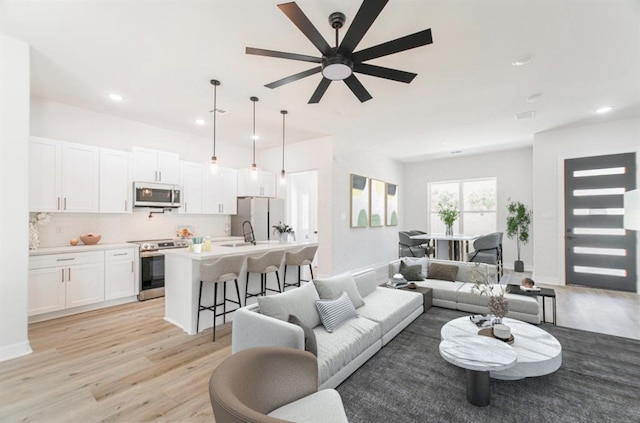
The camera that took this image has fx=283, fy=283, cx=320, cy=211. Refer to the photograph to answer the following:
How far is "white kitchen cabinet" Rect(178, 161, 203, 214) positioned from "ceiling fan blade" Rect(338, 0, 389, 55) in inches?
169

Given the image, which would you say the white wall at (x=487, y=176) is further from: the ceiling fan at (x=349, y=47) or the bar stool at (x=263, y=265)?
the ceiling fan at (x=349, y=47)

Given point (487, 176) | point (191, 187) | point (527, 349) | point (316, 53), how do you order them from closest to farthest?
point (527, 349), point (316, 53), point (191, 187), point (487, 176)

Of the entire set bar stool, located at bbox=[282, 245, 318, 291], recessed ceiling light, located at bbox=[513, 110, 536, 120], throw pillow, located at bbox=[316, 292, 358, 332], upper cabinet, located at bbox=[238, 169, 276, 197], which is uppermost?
recessed ceiling light, located at bbox=[513, 110, 536, 120]

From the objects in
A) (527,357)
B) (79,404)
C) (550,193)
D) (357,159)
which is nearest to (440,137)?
(357,159)

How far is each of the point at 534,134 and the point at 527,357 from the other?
17.5ft

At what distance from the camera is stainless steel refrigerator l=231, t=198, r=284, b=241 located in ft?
19.8

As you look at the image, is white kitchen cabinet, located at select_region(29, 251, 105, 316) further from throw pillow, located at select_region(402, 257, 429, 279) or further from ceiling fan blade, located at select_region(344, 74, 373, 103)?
throw pillow, located at select_region(402, 257, 429, 279)

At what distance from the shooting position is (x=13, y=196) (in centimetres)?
278

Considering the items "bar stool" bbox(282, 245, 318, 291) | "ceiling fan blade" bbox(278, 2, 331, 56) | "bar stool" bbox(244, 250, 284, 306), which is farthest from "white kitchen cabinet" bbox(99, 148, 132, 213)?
"ceiling fan blade" bbox(278, 2, 331, 56)

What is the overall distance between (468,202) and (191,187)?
7145 millimetres

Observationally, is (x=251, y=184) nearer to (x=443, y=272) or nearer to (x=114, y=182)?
(x=114, y=182)

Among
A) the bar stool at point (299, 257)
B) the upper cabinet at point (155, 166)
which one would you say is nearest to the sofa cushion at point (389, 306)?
the bar stool at point (299, 257)

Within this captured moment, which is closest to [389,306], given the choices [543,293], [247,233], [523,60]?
[543,293]

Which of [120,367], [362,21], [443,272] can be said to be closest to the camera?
[362,21]
